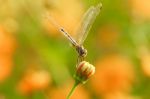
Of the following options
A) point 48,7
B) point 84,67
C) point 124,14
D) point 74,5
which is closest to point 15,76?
point 48,7

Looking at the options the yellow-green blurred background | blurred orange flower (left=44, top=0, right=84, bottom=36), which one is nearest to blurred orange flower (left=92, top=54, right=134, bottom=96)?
the yellow-green blurred background

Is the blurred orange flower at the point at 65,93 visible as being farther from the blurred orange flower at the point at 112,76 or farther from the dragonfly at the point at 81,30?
the dragonfly at the point at 81,30

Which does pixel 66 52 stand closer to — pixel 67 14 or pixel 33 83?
pixel 67 14

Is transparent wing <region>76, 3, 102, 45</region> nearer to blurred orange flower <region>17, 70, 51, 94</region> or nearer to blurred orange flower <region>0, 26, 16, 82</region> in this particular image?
blurred orange flower <region>17, 70, 51, 94</region>

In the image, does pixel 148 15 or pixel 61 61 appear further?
pixel 148 15

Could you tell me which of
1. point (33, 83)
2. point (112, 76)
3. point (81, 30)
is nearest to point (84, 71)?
point (81, 30)

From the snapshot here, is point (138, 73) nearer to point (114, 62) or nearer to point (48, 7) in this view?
point (114, 62)

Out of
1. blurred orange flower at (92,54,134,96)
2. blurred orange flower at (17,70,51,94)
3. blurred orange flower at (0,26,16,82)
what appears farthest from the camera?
blurred orange flower at (92,54,134,96)
